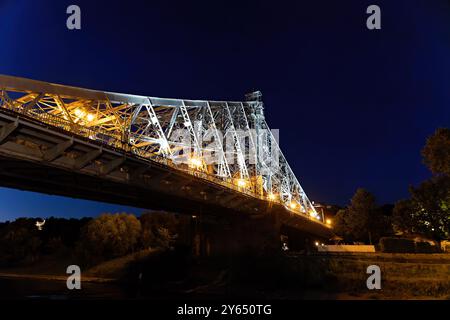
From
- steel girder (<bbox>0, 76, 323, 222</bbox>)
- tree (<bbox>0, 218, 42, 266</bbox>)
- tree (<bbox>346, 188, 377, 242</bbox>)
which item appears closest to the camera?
steel girder (<bbox>0, 76, 323, 222</bbox>)

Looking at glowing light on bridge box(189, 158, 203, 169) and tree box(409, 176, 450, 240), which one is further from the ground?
glowing light on bridge box(189, 158, 203, 169)

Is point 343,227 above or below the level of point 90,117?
below

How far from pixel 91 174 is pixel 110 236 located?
40341 millimetres

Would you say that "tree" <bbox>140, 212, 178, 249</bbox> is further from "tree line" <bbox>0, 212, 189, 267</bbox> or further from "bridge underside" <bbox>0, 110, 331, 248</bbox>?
"bridge underside" <bbox>0, 110, 331, 248</bbox>

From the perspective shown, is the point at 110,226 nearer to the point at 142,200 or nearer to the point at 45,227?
the point at 142,200

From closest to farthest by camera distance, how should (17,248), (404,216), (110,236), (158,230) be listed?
(404,216), (110,236), (158,230), (17,248)

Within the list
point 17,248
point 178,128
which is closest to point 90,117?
point 178,128

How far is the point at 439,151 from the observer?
44.9 m

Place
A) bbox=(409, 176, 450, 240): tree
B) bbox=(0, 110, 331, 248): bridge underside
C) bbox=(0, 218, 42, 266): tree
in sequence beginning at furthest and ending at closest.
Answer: bbox=(0, 218, 42, 266): tree, bbox=(409, 176, 450, 240): tree, bbox=(0, 110, 331, 248): bridge underside

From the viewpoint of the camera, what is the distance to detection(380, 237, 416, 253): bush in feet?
168

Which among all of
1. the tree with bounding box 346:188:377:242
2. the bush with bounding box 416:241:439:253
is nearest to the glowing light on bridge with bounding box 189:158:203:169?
the bush with bounding box 416:241:439:253

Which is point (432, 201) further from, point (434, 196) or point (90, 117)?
point (90, 117)

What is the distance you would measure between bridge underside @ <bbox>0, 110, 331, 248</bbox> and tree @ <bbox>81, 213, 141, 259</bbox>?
21001 millimetres
